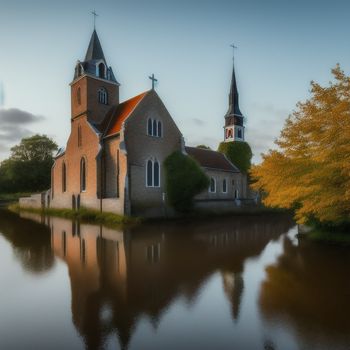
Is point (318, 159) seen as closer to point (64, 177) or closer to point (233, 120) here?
point (64, 177)

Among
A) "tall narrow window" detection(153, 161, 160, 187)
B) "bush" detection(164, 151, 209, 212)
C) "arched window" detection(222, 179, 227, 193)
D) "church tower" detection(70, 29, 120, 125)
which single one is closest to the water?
"bush" detection(164, 151, 209, 212)

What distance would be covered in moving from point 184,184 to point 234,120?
25.1 metres

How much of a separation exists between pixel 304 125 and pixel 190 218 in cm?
1647

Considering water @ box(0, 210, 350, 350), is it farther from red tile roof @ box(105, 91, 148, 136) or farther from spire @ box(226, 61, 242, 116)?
spire @ box(226, 61, 242, 116)

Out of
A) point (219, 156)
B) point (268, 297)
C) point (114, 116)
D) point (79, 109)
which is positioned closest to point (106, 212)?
point (114, 116)

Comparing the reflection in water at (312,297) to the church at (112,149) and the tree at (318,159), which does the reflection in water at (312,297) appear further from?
the church at (112,149)

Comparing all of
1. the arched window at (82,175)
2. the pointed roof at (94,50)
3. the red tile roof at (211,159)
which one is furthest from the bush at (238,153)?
the arched window at (82,175)

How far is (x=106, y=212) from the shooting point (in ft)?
85.8

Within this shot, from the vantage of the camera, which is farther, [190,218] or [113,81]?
[113,81]

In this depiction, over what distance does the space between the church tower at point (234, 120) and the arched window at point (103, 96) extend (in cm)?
2231

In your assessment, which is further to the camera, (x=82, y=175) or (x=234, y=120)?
(x=234, y=120)

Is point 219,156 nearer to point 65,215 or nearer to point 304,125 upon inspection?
point 65,215

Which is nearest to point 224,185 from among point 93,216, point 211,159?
point 211,159

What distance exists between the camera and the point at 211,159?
4169 centimetres
